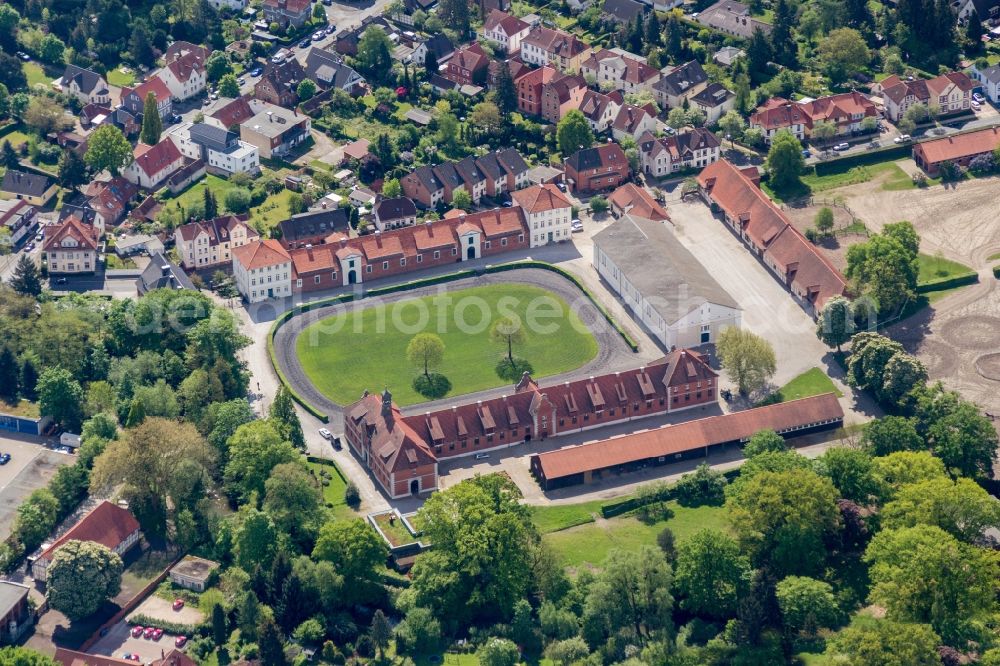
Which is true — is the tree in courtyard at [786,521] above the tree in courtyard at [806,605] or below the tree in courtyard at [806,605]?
above

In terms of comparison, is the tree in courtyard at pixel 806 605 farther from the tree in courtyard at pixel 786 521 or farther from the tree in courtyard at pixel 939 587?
the tree in courtyard at pixel 786 521

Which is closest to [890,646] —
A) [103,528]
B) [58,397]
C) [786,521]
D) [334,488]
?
[786,521]

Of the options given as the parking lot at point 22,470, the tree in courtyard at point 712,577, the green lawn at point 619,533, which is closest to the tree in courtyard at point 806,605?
the tree in courtyard at point 712,577

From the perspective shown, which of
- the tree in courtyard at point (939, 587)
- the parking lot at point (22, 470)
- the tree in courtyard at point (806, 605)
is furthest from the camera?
the parking lot at point (22, 470)

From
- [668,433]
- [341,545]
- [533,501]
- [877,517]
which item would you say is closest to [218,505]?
[341,545]

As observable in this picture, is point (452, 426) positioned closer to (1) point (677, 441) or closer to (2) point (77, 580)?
(1) point (677, 441)

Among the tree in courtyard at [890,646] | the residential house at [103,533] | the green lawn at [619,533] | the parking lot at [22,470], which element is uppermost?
the parking lot at [22,470]
